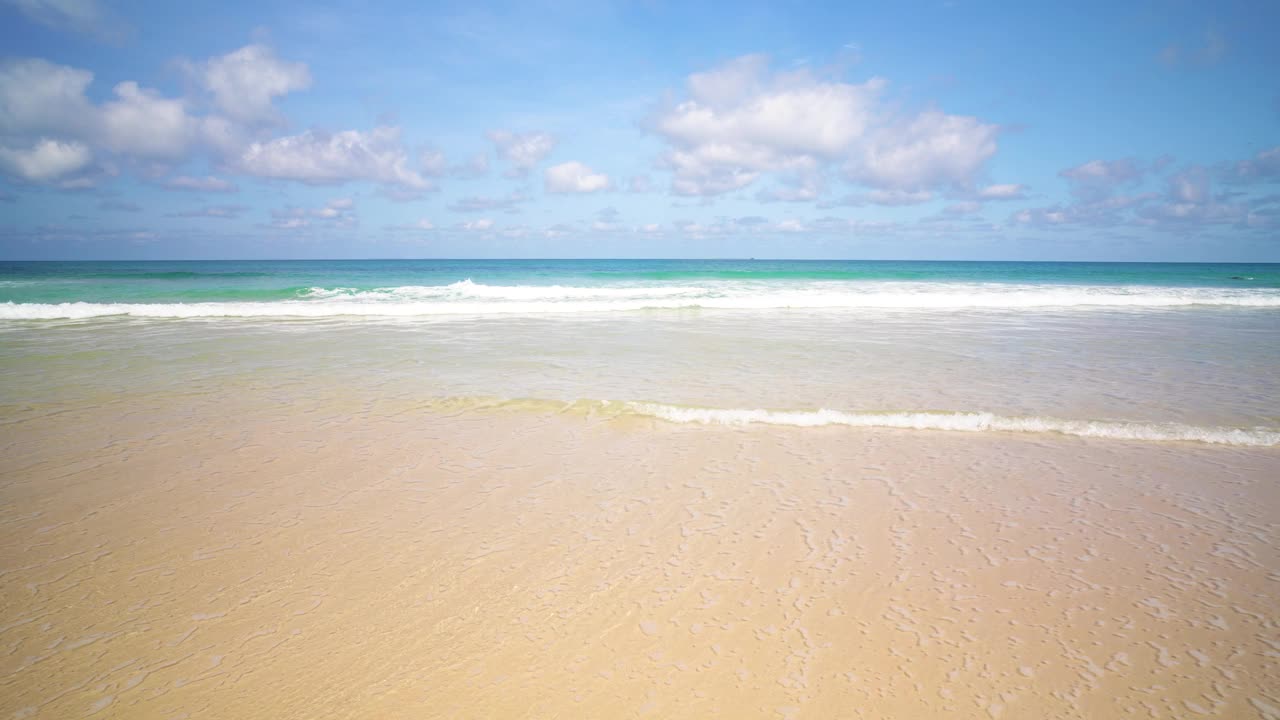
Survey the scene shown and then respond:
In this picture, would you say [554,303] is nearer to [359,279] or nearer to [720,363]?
[720,363]

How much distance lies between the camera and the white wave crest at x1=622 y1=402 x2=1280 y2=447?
16.9 feet

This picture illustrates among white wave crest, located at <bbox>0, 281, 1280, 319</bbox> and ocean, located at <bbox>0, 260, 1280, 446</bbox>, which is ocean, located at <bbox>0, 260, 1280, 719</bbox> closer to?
ocean, located at <bbox>0, 260, 1280, 446</bbox>

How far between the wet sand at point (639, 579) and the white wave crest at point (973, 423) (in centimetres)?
37

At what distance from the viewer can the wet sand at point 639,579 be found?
219 centimetres

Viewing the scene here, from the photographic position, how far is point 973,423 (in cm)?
548

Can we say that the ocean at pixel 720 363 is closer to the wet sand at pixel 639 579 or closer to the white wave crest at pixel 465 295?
the wet sand at pixel 639 579

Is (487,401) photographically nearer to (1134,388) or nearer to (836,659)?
(836,659)

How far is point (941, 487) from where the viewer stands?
405cm

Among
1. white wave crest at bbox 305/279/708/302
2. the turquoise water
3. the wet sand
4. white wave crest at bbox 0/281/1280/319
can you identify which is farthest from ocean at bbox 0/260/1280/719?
the turquoise water

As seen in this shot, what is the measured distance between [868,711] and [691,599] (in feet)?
2.92

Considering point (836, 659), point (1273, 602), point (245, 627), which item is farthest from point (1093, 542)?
point (245, 627)

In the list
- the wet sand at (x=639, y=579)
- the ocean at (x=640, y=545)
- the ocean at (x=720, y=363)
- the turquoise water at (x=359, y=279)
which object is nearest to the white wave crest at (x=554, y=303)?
the ocean at (x=720, y=363)

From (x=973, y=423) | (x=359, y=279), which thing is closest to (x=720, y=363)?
(x=973, y=423)

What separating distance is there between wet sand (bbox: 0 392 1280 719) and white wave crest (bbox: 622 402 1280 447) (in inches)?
14.4
